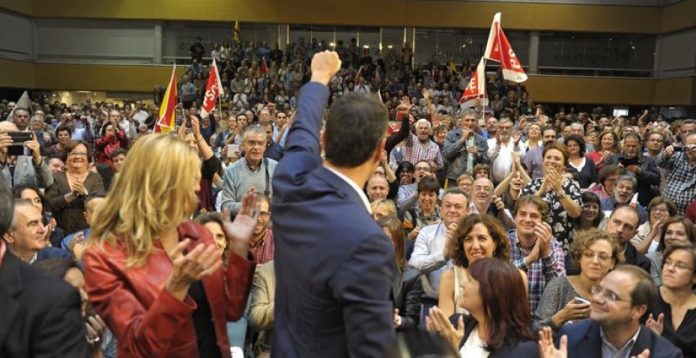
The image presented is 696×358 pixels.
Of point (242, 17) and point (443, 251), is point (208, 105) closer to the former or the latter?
point (443, 251)

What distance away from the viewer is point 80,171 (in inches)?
250

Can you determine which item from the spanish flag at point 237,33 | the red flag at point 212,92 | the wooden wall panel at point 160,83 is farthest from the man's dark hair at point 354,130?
the wooden wall panel at point 160,83

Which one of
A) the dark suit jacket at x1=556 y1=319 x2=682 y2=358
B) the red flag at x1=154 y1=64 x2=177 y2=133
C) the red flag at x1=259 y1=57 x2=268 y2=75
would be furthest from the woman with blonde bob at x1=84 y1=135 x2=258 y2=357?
the red flag at x1=259 y1=57 x2=268 y2=75

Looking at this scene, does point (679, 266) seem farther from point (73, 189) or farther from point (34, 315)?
point (73, 189)

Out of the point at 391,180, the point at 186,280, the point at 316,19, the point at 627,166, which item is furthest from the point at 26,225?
the point at 316,19

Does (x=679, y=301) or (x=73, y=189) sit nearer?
(x=679, y=301)

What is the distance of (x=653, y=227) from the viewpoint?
5.58 meters

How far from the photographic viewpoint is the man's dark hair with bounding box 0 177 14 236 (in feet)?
5.71

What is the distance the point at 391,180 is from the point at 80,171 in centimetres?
284

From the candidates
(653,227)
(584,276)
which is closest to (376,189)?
(653,227)

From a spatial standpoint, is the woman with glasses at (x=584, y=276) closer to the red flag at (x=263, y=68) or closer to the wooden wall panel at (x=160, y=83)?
the red flag at (x=263, y=68)

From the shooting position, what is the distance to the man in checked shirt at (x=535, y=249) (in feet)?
15.1

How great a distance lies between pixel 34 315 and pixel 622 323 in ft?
7.81

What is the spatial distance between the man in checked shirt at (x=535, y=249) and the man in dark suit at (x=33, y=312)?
11.0 ft
